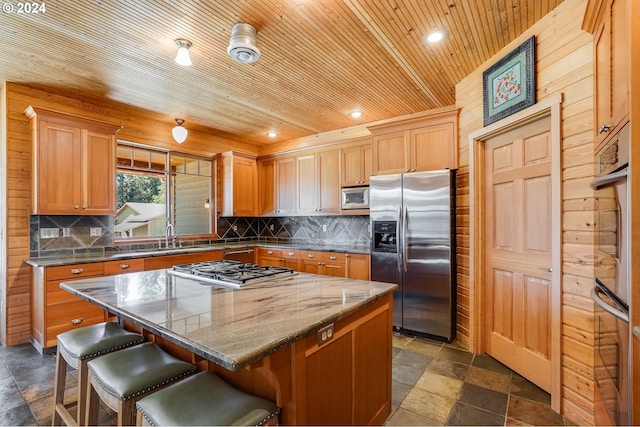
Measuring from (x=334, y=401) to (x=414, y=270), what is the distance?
217cm

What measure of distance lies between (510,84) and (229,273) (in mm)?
2656

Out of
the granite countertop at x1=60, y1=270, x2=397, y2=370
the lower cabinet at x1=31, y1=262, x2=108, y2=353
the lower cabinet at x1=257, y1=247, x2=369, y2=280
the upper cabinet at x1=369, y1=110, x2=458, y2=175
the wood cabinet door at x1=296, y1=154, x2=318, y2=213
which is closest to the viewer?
the granite countertop at x1=60, y1=270, x2=397, y2=370

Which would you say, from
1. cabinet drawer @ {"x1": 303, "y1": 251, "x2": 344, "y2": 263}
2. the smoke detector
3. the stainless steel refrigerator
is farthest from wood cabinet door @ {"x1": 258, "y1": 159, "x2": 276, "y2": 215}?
the smoke detector

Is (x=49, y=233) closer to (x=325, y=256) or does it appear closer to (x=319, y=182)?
(x=325, y=256)

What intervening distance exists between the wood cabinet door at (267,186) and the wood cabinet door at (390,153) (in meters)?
2.15

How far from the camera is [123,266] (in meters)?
3.43

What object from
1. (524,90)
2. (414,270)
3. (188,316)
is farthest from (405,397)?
(524,90)

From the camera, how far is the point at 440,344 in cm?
318

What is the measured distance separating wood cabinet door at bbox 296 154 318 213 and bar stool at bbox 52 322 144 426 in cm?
329

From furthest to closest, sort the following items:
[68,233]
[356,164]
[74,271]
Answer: [356,164] < [68,233] < [74,271]

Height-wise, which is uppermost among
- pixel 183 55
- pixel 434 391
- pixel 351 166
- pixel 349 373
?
pixel 183 55

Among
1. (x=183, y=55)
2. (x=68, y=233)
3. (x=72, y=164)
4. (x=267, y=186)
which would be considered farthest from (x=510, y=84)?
(x=68, y=233)

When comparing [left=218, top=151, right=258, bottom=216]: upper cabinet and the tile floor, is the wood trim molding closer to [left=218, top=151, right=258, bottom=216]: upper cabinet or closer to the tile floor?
the tile floor

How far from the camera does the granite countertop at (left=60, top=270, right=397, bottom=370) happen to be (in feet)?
3.54
